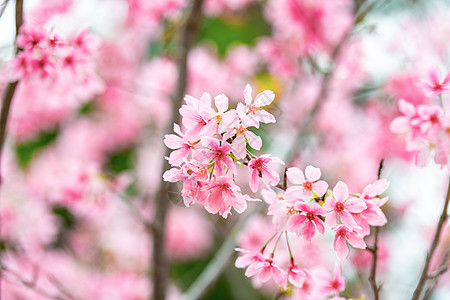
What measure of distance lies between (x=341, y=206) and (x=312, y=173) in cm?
7

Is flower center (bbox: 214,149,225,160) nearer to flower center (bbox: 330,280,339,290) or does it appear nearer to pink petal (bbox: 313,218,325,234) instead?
pink petal (bbox: 313,218,325,234)

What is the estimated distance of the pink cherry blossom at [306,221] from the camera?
0.74m

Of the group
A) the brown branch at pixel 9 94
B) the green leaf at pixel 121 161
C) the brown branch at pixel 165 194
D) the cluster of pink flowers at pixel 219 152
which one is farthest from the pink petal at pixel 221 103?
the green leaf at pixel 121 161

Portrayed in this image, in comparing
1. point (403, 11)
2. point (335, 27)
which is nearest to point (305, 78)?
point (335, 27)

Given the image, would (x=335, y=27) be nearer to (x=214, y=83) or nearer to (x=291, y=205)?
(x=214, y=83)

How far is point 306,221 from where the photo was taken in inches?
29.6

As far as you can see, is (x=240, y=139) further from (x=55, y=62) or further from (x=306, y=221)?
(x=55, y=62)

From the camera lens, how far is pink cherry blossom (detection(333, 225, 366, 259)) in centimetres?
74

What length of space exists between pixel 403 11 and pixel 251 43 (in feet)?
3.03

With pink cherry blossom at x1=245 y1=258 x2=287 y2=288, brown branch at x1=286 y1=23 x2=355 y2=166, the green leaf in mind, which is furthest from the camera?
the green leaf

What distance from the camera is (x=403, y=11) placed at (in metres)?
2.51

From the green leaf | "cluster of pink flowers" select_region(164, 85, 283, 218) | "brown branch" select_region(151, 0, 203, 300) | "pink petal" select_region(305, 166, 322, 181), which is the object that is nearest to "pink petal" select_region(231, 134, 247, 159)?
"cluster of pink flowers" select_region(164, 85, 283, 218)

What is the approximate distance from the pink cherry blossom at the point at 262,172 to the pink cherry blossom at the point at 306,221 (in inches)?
2.1

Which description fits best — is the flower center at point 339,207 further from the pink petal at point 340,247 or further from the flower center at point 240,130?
the flower center at point 240,130
